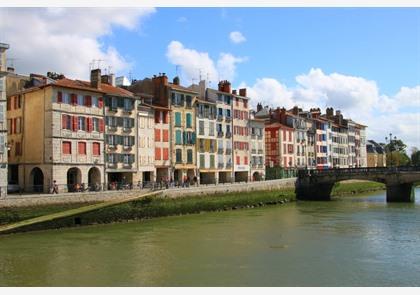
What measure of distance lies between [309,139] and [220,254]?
67.4 meters

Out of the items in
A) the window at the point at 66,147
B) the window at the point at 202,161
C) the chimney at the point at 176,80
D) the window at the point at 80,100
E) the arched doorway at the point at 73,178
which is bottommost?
the arched doorway at the point at 73,178

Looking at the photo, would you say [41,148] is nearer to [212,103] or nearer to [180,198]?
Answer: [180,198]

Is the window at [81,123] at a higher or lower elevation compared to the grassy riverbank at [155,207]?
higher

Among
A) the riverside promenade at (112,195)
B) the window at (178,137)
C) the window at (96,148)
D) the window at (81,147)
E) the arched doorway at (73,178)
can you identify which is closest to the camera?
the riverside promenade at (112,195)

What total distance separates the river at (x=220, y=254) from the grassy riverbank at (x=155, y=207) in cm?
151

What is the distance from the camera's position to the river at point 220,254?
70.4 feet

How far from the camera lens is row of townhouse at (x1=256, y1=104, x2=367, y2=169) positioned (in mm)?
83000

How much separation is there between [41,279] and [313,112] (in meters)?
83.5

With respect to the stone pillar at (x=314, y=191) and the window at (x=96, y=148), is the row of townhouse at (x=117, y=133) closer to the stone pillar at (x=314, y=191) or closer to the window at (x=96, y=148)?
the window at (x=96, y=148)

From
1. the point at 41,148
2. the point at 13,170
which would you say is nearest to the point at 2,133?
the point at 41,148

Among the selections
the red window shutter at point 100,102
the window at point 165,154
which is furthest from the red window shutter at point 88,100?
the window at point 165,154

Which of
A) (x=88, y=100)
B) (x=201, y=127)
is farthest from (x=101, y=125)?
(x=201, y=127)

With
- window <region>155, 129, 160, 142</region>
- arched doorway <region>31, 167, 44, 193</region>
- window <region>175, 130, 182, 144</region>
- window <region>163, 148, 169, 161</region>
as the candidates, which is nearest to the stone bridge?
window <region>175, 130, 182, 144</region>

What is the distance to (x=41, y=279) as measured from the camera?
70.7 ft
